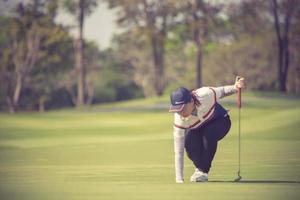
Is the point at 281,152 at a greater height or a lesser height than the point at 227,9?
lesser

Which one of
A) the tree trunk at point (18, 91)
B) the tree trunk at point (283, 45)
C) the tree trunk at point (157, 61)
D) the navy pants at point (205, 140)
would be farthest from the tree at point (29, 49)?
the navy pants at point (205, 140)

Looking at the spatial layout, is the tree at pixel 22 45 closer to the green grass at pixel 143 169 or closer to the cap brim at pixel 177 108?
the green grass at pixel 143 169

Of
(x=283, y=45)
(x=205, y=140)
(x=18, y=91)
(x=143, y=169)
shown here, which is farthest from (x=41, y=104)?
(x=205, y=140)

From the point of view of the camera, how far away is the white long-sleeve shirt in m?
9.70

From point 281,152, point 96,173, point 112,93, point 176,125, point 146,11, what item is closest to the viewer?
point 176,125

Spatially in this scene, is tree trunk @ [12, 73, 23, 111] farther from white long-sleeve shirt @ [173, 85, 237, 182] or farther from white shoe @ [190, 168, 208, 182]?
white long-sleeve shirt @ [173, 85, 237, 182]

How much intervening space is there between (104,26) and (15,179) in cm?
6915

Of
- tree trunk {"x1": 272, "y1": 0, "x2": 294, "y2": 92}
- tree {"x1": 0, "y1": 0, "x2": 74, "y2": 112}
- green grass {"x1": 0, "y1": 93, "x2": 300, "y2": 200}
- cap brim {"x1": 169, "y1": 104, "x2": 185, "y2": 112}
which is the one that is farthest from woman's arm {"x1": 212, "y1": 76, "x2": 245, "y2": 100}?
tree {"x1": 0, "y1": 0, "x2": 74, "y2": 112}

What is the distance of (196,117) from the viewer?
979 cm

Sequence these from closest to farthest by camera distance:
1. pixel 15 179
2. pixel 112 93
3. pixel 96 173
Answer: pixel 15 179 → pixel 96 173 → pixel 112 93

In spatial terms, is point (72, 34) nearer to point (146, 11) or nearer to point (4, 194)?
point (146, 11)

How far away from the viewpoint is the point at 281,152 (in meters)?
15.8

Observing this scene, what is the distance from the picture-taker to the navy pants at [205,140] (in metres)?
10.0

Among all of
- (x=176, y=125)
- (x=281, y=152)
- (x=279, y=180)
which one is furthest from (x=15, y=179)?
(x=281, y=152)
